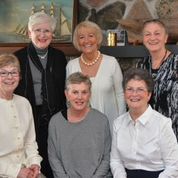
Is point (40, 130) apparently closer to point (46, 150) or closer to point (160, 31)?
point (46, 150)

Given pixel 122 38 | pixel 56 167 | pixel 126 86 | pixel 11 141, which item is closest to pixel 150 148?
pixel 126 86

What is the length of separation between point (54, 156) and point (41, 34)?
2.75 ft

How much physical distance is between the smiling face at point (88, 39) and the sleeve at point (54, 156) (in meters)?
0.64

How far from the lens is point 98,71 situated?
2.97 meters

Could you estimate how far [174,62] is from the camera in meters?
2.80

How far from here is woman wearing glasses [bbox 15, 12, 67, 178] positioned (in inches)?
112

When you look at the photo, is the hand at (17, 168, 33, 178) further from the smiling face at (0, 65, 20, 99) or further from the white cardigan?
the white cardigan

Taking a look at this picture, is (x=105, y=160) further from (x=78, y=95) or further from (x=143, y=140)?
(x=78, y=95)

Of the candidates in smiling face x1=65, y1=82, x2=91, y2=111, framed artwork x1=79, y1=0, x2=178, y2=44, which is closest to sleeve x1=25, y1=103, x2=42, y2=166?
smiling face x1=65, y1=82, x2=91, y2=111

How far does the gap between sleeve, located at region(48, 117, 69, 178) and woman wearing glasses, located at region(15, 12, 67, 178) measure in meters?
0.27

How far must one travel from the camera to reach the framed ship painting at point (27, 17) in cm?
405

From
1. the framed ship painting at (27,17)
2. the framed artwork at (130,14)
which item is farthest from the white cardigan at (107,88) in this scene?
the framed ship painting at (27,17)

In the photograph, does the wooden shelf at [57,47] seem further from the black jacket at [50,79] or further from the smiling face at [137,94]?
the smiling face at [137,94]

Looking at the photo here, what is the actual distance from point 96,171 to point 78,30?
1.04 metres
